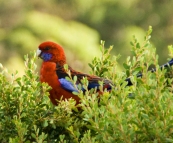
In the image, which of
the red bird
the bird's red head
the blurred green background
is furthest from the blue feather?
the blurred green background

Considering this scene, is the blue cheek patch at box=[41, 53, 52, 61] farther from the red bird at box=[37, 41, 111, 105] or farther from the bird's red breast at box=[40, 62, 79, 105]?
the bird's red breast at box=[40, 62, 79, 105]

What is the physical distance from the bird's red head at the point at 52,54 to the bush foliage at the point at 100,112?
0.99 m

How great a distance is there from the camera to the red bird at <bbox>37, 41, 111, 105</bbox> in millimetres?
4216

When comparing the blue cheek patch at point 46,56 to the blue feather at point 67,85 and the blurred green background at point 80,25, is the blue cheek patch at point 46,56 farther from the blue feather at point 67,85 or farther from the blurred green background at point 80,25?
the blurred green background at point 80,25

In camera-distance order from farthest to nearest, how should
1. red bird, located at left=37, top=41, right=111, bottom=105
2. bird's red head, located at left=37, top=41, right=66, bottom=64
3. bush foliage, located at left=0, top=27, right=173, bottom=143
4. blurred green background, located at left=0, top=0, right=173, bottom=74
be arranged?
blurred green background, located at left=0, top=0, right=173, bottom=74 < bird's red head, located at left=37, top=41, right=66, bottom=64 < red bird, located at left=37, top=41, right=111, bottom=105 < bush foliage, located at left=0, top=27, right=173, bottom=143

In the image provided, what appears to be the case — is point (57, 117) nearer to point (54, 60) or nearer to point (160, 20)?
point (54, 60)

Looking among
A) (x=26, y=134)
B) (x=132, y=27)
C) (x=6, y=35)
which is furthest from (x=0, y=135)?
(x=132, y=27)

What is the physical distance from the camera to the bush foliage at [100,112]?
3.01 metres

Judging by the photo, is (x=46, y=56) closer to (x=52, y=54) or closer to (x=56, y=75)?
(x=52, y=54)

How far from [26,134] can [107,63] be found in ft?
3.19

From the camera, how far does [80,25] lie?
1051 inches

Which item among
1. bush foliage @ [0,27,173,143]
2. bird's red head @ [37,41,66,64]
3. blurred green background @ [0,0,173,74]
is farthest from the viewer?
blurred green background @ [0,0,173,74]

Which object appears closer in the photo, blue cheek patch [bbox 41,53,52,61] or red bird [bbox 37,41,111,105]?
red bird [bbox 37,41,111,105]

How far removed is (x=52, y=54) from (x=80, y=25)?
21901mm
